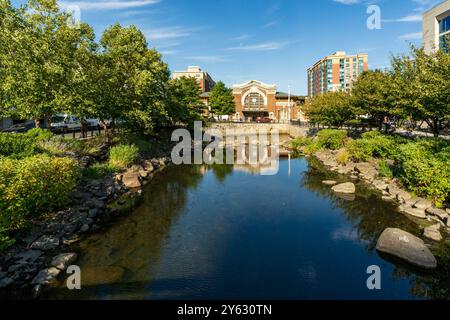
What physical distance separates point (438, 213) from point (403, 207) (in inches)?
75.3

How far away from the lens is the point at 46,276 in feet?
31.4

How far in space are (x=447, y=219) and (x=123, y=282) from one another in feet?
A: 46.4

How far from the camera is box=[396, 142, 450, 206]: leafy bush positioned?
47.2 feet

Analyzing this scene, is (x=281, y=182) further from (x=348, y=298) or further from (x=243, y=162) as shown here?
(x=348, y=298)

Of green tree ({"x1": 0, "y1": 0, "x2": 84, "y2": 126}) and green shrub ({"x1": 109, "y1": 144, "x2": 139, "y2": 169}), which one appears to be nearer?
green tree ({"x1": 0, "y1": 0, "x2": 84, "y2": 126})

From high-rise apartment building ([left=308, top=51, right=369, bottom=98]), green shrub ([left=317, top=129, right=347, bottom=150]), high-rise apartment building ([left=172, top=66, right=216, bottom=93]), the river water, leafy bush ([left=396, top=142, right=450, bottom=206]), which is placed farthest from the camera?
high-rise apartment building ([left=308, top=51, right=369, bottom=98])

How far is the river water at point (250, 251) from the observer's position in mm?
9250

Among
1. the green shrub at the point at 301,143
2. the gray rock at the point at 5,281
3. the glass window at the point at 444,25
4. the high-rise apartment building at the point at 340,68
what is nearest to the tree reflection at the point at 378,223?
the gray rock at the point at 5,281

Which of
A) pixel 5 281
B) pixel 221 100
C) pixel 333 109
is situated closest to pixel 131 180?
pixel 5 281

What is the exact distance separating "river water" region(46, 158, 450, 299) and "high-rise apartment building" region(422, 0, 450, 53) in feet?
133

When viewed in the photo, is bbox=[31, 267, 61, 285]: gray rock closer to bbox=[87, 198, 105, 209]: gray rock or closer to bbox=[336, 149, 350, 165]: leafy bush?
bbox=[87, 198, 105, 209]: gray rock

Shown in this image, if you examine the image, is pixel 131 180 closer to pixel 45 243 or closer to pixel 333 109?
pixel 45 243

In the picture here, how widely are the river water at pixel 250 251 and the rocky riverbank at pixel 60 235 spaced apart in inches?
28.4

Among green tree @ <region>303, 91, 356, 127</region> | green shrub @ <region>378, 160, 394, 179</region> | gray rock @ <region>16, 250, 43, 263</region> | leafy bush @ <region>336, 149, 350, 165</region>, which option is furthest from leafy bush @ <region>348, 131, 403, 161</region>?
gray rock @ <region>16, 250, 43, 263</region>
